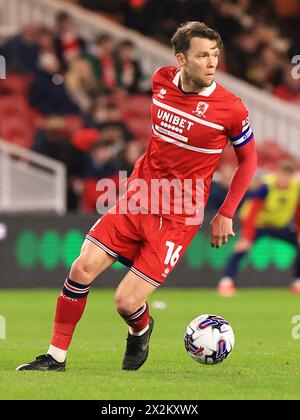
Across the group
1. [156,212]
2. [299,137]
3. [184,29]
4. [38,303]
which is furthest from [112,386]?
[299,137]

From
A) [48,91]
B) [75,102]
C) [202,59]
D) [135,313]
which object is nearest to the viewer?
[202,59]

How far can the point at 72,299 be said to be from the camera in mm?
7910

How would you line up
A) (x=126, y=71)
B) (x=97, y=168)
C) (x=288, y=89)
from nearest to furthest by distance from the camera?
(x=97, y=168)
(x=126, y=71)
(x=288, y=89)

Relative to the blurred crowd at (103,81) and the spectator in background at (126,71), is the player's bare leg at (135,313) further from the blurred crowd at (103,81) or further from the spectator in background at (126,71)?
the spectator in background at (126,71)

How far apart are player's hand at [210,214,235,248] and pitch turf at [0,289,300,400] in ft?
2.90

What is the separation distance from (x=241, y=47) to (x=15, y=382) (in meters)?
13.1

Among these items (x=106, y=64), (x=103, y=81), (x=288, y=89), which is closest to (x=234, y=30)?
(x=288, y=89)

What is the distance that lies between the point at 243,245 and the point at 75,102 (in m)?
3.60

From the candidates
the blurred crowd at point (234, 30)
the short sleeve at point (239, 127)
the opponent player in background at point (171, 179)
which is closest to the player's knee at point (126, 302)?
the opponent player in background at point (171, 179)

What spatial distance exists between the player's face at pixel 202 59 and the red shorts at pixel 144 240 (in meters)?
0.98

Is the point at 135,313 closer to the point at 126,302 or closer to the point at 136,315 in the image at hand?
the point at 136,315

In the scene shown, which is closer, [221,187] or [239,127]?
[239,127]

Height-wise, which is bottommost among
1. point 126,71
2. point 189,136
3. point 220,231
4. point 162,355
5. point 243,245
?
point 243,245

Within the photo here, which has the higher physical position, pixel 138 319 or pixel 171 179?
pixel 171 179
